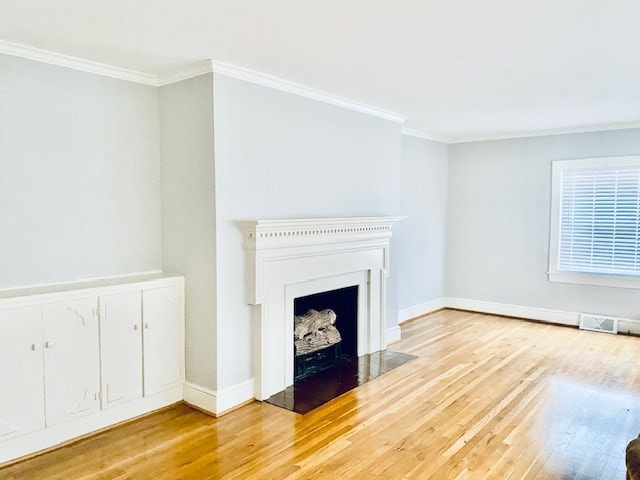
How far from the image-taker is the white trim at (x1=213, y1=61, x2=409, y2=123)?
3344 millimetres

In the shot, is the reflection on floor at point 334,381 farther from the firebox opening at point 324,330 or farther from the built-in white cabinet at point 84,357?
the built-in white cabinet at point 84,357

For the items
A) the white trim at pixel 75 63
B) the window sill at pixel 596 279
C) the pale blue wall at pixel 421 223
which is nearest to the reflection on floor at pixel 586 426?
the window sill at pixel 596 279

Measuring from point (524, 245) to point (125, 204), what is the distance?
5022 mm

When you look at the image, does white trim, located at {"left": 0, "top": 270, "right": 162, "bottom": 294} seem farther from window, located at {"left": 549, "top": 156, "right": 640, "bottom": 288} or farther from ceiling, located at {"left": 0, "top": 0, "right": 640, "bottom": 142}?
window, located at {"left": 549, "top": 156, "right": 640, "bottom": 288}

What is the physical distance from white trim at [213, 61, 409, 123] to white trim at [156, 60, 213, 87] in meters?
0.07

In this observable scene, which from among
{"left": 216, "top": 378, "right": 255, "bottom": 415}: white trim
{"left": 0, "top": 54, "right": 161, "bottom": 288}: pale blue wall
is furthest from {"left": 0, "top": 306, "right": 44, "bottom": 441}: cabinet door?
{"left": 216, "top": 378, "right": 255, "bottom": 415}: white trim

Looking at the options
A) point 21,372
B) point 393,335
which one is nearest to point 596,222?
point 393,335

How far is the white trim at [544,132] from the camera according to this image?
5531mm

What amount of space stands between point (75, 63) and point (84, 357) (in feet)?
6.43

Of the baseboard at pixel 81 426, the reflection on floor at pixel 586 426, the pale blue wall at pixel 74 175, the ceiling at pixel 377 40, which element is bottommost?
the reflection on floor at pixel 586 426

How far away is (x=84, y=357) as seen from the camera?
10.0 feet

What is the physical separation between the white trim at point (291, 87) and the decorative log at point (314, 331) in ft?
6.29

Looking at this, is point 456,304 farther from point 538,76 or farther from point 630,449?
point 630,449

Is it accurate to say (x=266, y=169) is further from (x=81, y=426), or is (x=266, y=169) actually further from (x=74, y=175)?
(x=81, y=426)
